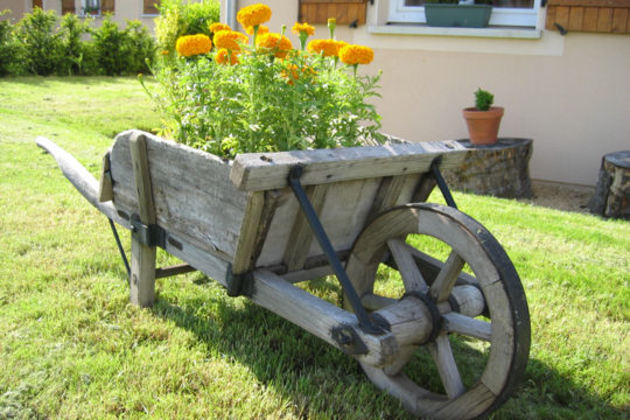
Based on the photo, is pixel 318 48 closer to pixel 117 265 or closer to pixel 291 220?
pixel 291 220

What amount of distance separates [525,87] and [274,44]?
4344 mm

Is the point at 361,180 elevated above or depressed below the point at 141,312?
above

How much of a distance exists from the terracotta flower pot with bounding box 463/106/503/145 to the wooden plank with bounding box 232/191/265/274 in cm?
409

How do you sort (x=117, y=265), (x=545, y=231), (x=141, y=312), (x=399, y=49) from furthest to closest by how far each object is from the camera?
(x=399, y=49) < (x=545, y=231) < (x=117, y=265) < (x=141, y=312)

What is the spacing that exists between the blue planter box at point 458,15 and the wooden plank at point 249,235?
191 inches

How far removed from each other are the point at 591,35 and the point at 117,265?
4.58 m

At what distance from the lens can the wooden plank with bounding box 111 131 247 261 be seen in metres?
1.97

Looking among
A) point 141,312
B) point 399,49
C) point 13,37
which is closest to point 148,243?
point 141,312

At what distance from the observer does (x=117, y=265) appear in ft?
10.4

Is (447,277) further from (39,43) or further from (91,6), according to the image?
(91,6)

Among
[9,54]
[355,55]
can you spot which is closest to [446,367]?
[355,55]

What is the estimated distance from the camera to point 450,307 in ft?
6.59

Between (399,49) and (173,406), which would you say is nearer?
(173,406)

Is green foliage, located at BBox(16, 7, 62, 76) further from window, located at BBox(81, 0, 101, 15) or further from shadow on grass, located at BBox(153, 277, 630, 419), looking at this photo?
shadow on grass, located at BBox(153, 277, 630, 419)
